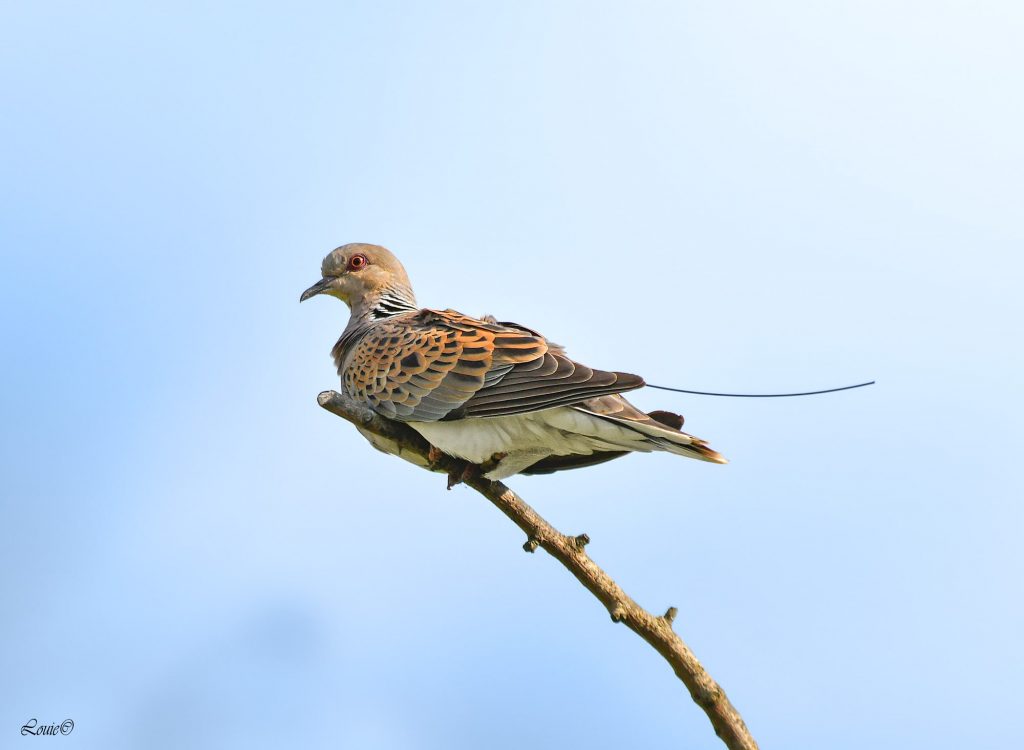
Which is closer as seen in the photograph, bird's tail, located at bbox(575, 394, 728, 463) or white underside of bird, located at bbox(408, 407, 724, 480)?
bird's tail, located at bbox(575, 394, 728, 463)

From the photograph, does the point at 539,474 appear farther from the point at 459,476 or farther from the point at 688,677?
the point at 688,677

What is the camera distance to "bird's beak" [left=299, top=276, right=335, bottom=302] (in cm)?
653

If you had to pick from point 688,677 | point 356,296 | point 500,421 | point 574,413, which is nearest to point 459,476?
point 500,421

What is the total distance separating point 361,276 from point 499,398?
2.10 m

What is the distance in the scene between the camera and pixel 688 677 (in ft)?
12.4

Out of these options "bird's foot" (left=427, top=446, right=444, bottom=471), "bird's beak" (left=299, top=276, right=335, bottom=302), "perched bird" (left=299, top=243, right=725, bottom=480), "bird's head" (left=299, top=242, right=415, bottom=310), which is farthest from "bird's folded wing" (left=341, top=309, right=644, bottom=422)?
"bird's beak" (left=299, top=276, right=335, bottom=302)

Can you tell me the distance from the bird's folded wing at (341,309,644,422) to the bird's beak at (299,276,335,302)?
1250 millimetres

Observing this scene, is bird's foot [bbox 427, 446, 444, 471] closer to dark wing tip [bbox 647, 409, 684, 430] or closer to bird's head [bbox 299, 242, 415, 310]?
dark wing tip [bbox 647, 409, 684, 430]


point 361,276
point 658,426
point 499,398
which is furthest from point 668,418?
point 361,276

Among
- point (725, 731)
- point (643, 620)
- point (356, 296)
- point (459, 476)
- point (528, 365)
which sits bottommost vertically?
point (725, 731)

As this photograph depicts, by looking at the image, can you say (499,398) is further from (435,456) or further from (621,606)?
(621,606)

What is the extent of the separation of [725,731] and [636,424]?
46.7 inches

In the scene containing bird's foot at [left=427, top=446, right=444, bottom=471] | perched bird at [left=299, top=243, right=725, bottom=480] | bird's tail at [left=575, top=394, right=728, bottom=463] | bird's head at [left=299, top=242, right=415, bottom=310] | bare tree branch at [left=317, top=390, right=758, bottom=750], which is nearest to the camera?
bare tree branch at [left=317, top=390, right=758, bottom=750]

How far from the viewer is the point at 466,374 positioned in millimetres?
4738
